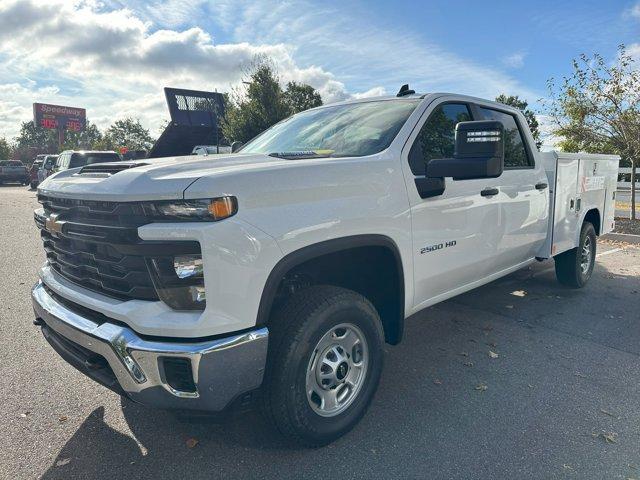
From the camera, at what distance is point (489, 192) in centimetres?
367

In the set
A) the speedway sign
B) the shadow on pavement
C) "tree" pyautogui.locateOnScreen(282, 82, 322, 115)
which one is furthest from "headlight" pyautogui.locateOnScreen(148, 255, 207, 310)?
the speedway sign

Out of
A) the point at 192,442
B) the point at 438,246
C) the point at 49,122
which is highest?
the point at 49,122

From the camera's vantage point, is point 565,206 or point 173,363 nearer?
point 173,363

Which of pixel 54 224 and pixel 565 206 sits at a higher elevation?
pixel 54 224

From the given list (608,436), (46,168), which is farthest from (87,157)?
(608,436)

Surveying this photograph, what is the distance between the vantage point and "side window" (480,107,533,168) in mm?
4164

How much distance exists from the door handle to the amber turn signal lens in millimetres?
2176

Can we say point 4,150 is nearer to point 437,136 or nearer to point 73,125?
point 73,125

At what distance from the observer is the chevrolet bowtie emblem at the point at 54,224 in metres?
2.55

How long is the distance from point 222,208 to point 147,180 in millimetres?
395

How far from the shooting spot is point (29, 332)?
4.32m

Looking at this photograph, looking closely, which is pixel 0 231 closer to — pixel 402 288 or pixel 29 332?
pixel 29 332

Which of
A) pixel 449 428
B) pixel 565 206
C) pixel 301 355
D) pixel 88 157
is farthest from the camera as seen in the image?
pixel 88 157

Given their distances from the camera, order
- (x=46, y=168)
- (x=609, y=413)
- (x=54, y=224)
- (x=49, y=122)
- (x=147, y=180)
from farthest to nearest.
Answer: (x=49, y=122) < (x=46, y=168) < (x=609, y=413) < (x=54, y=224) < (x=147, y=180)
